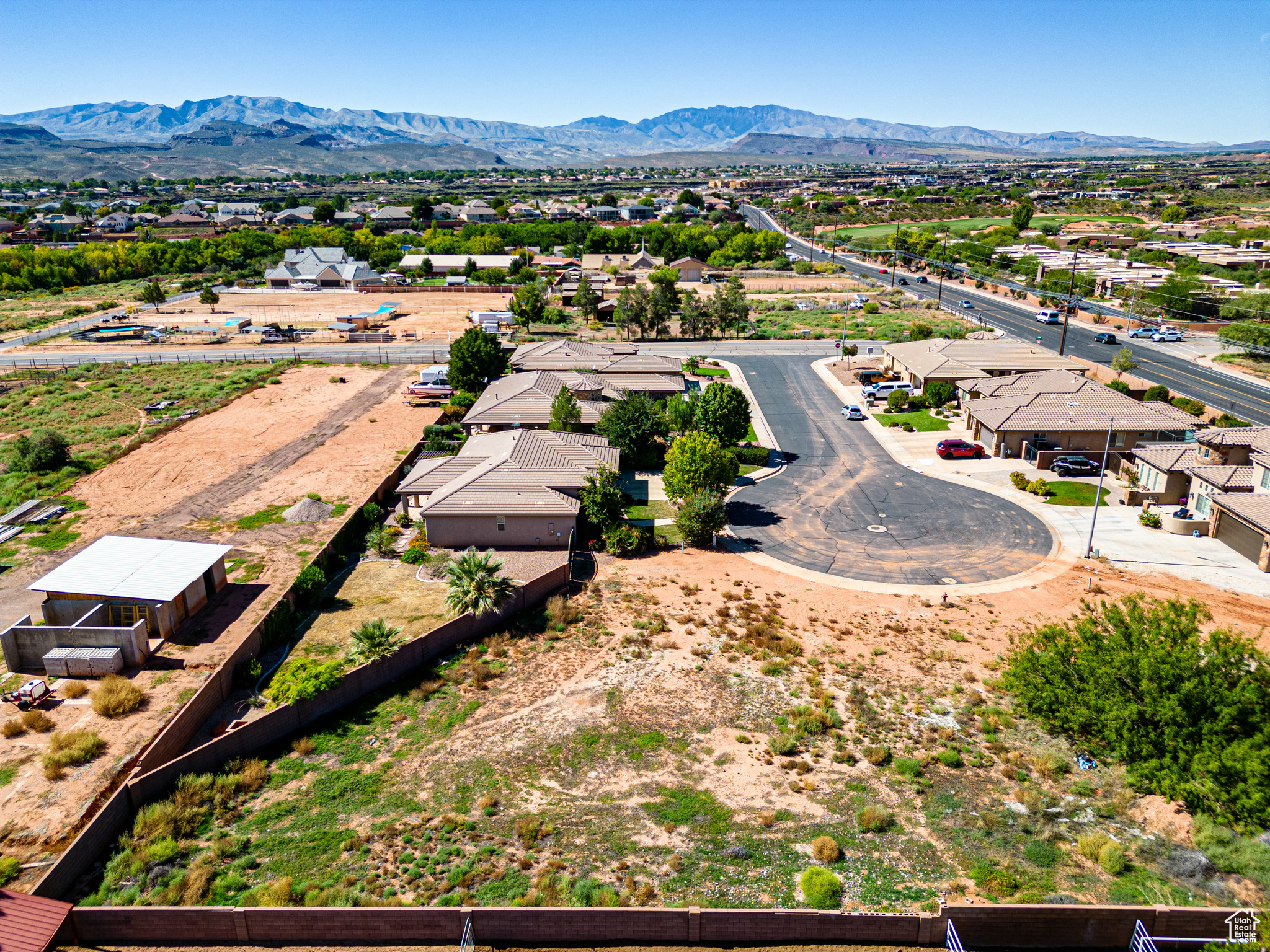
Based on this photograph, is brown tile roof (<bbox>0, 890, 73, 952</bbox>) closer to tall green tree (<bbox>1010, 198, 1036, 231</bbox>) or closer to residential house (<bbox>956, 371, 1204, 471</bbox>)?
residential house (<bbox>956, 371, 1204, 471</bbox>)

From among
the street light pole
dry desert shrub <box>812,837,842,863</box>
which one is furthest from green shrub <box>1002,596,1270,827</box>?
the street light pole

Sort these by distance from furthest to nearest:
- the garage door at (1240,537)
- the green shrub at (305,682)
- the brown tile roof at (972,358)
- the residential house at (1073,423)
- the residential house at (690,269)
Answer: the residential house at (690,269) → the brown tile roof at (972,358) → the residential house at (1073,423) → the garage door at (1240,537) → the green shrub at (305,682)

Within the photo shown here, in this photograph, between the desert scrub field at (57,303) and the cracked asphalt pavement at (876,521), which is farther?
→ the desert scrub field at (57,303)

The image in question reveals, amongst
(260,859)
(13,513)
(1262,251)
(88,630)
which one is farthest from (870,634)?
(1262,251)

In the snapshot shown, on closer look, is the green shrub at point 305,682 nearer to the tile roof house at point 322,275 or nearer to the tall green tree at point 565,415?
the tall green tree at point 565,415

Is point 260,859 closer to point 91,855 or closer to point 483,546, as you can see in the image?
point 91,855

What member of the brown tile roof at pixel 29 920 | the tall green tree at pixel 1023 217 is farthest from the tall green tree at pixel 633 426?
the tall green tree at pixel 1023 217

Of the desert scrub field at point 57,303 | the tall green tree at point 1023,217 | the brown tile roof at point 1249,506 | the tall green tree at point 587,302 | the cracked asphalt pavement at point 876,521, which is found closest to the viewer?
the brown tile roof at point 1249,506
